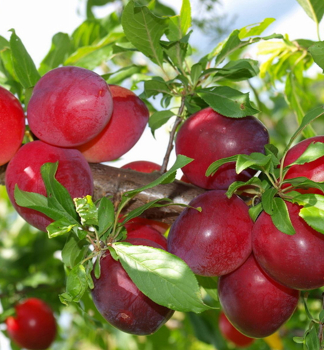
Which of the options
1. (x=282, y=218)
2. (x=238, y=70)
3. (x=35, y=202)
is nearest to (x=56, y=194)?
(x=35, y=202)

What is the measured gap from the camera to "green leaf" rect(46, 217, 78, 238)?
705 millimetres

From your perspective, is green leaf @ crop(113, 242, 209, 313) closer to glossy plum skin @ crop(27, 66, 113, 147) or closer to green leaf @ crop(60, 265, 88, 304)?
green leaf @ crop(60, 265, 88, 304)

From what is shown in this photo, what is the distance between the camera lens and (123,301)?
785 millimetres

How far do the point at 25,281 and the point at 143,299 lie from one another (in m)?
1.30

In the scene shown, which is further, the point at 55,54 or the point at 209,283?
the point at 55,54

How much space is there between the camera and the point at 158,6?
1854mm

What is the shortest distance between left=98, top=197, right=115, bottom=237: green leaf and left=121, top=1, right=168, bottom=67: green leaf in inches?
15.7

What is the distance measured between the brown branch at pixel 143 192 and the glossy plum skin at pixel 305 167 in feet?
0.76

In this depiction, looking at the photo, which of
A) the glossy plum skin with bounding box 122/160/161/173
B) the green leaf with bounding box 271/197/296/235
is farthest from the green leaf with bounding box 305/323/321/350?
the glossy plum skin with bounding box 122/160/161/173

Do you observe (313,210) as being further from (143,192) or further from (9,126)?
(9,126)

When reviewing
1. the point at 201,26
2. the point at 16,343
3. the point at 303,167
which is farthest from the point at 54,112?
the point at 16,343

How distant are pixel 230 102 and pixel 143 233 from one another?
326 mm

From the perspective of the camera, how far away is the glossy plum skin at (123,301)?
30.9 inches

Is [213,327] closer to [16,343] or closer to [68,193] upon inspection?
[16,343]
